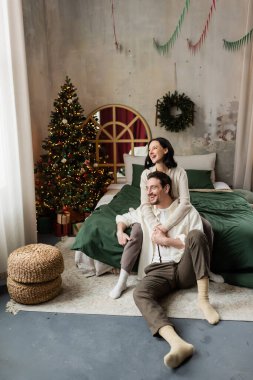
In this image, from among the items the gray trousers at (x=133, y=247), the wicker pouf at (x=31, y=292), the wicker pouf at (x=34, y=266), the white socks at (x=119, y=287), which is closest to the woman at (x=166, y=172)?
the gray trousers at (x=133, y=247)

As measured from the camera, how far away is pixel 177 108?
452cm

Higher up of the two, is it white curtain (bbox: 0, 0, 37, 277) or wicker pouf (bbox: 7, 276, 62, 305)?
white curtain (bbox: 0, 0, 37, 277)

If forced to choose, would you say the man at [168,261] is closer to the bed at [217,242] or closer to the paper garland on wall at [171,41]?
the bed at [217,242]

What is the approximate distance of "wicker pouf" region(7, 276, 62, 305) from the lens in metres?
2.47

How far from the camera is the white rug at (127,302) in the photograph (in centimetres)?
239

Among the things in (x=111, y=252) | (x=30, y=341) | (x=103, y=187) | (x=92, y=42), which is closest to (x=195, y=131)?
(x=103, y=187)

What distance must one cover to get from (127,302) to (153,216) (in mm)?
668

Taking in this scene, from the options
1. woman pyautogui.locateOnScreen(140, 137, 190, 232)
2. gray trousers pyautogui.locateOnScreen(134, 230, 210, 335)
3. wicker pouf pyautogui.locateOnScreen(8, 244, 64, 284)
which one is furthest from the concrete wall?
gray trousers pyautogui.locateOnScreen(134, 230, 210, 335)

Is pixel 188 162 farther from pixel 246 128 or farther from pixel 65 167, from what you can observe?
pixel 65 167

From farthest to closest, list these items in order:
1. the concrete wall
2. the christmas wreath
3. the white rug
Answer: the christmas wreath
the concrete wall
the white rug

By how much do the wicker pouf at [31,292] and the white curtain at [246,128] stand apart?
9.51ft

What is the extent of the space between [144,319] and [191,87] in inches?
125

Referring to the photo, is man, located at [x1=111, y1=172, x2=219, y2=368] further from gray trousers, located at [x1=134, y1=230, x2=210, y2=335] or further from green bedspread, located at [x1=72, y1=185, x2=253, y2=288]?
green bedspread, located at [x1=72, y1=185, x2=253, y2=288]

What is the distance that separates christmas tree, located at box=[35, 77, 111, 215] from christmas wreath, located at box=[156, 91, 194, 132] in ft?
3.53
